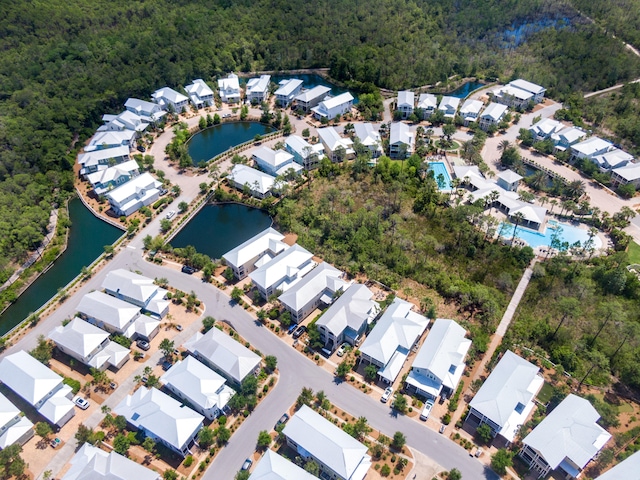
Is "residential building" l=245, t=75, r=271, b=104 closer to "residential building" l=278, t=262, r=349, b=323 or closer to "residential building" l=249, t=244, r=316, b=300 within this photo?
"residential building" l=249, t=244, r=316, b=300

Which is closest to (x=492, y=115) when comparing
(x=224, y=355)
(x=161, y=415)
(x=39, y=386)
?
(x=224, y=355)

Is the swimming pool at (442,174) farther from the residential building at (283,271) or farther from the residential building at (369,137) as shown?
the residential building at (283,271)

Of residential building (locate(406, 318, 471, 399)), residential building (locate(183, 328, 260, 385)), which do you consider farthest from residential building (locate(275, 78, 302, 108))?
residential building (locate(406, 318, 471, 399))

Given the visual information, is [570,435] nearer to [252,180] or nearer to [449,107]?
Result: [252,180]

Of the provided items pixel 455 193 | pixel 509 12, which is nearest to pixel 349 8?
pixel 509 12

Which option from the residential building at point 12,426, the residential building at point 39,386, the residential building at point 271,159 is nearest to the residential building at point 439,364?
the residential building at point 39,386

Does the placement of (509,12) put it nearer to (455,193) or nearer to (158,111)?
(455,193)

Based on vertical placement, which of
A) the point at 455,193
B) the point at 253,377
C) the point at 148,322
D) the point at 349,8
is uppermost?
the point at 349,8
